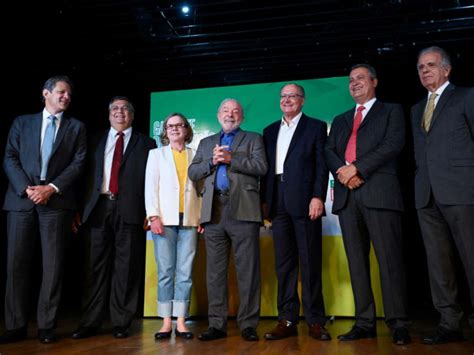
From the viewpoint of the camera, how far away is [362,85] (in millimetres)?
3150

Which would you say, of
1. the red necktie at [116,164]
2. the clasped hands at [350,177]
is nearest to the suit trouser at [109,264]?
the red necktie at [116,164]

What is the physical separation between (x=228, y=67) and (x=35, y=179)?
129 inches

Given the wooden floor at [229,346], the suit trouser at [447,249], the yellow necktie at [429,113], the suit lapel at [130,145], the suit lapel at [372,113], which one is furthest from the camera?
the suit lapel at [130,145]

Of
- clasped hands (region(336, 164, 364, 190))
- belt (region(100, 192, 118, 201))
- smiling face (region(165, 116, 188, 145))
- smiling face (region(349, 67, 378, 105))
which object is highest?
smiling face (region(349, 67, 378, 105))

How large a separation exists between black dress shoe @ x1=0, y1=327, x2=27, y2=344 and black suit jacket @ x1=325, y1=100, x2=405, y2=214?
85.1 inches

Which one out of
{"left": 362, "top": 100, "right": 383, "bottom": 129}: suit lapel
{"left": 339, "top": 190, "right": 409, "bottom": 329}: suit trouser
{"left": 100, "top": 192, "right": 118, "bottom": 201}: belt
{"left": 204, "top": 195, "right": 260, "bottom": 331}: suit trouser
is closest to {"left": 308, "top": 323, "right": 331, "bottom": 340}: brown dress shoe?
{"left": 339, "top": 190, "right": 409, "bottom": 329}: suit trouser

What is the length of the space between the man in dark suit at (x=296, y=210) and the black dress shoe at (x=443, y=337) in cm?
58

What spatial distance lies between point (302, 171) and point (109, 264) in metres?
1.47

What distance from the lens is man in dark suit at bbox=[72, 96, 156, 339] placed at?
317 centimetres

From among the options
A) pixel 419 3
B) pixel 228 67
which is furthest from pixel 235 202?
pixel 228 67

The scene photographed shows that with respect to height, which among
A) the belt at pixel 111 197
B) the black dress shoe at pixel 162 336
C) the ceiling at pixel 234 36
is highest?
the ceiling at pixel 234 36

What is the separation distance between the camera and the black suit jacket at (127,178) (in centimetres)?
319

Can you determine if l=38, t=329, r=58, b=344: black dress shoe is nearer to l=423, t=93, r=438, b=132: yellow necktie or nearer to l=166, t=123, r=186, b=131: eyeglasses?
l=166, t=123, r=186, b=131: eyeglasses

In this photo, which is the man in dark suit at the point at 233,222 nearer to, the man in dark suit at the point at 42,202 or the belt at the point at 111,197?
the belt at the point at 111,197
